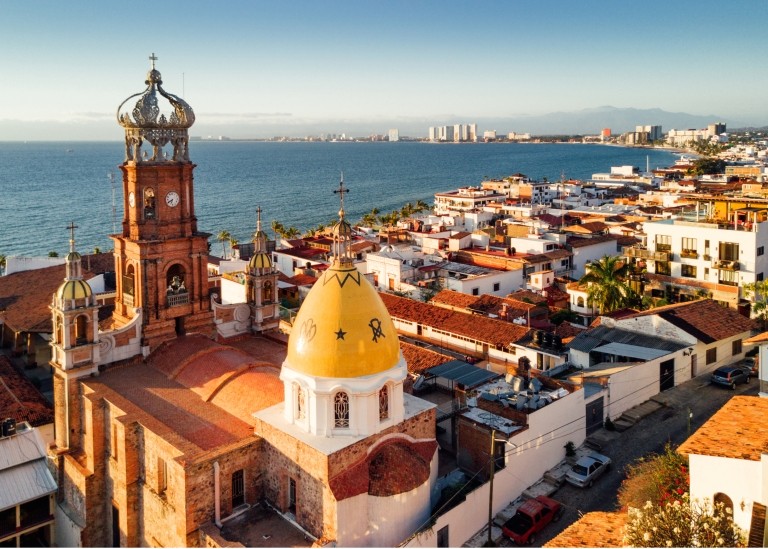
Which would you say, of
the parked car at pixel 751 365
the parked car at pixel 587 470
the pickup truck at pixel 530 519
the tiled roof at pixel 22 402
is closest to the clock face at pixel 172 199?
the tiled roof at pixel 22 402

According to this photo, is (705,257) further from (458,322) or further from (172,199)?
(172,199)

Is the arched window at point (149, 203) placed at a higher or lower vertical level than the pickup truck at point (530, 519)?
higher

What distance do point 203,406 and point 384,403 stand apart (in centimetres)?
660

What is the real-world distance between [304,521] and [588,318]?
3181 centimetres

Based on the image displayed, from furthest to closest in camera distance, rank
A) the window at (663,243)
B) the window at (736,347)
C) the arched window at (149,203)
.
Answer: the window at (663,243) → the window at (736,347) → the arched window at (149,203)

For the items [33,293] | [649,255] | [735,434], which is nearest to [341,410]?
[735,434]

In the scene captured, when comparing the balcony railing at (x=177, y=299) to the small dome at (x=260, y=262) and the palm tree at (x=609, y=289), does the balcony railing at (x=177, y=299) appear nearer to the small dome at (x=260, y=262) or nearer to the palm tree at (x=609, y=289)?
the small dome at (x=260, y=262)

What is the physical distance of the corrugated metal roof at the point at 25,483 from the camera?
2184cm

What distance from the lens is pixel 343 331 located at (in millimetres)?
19203

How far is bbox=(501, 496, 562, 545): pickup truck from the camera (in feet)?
70.4

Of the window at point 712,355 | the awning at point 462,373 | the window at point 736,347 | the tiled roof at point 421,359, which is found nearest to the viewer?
the awning at point 462,373

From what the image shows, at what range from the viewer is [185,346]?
85.0 ft

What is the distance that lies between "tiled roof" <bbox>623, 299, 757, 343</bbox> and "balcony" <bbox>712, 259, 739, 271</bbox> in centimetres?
1034

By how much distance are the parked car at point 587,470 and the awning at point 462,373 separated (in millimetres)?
5199
